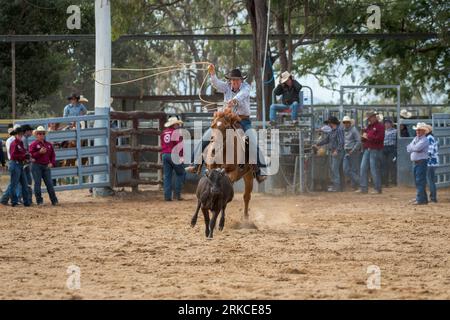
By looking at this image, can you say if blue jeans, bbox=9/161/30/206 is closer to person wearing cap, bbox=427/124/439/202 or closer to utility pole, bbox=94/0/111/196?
utility pole, bbox=94/0/111/196

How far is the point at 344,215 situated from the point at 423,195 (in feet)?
10.7

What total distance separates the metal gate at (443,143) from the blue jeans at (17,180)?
996 cm

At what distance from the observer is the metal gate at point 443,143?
77.5 ft

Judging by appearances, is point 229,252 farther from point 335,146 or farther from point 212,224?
point 335,146

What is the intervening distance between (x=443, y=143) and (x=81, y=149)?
9.06 m

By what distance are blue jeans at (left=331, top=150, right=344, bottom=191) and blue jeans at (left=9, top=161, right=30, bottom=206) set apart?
318 inches

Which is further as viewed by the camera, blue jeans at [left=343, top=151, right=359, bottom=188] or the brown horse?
blue jeans at [left=343, top=151, right=359, bottom=188]

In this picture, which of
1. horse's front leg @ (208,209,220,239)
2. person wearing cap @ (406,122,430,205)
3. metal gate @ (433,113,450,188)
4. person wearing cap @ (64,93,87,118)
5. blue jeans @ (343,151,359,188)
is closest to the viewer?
horse's front leg @ (208,209,220,239)

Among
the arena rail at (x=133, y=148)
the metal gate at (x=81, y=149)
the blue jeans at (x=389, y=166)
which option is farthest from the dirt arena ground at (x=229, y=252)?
the blue jeans at (x=389, y=166)

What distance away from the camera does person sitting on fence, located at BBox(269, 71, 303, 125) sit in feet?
73.8

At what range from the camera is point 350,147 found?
24.1 meters

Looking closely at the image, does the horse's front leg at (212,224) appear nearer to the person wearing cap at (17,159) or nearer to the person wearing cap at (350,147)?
the person wearing cap at (17,159)

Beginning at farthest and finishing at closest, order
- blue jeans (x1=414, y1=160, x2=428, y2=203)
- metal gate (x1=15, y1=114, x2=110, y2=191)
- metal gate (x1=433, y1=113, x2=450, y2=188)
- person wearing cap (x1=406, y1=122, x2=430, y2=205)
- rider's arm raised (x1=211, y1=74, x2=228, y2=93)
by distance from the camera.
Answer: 1. metal gate (x1=433, y1=113, x2=450, y2=188)
2. metal gate (x1=15, y1=114, x2=110, y2=191)
3. blue jeans (x1=414, y1=160, x2=428, y2=203)
4. person wearing cap (x1=406, y1=122, x2=430, y2=205)
5. rider's arm raised (x1=211, y1=74, x2=228, y2=93)

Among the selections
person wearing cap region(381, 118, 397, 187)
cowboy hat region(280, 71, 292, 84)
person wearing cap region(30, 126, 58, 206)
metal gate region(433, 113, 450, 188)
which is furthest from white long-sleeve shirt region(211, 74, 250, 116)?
person wearing cap region(381, 118, 397, 187)
